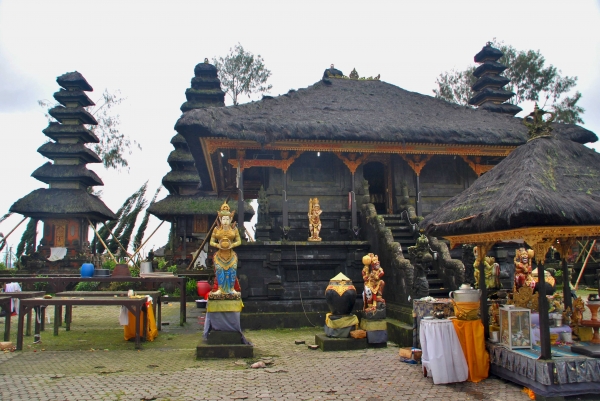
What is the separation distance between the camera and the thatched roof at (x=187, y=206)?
94.7ft

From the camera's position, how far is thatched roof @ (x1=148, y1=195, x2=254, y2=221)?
94.7 ft

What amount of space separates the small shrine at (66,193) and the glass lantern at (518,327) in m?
25.5

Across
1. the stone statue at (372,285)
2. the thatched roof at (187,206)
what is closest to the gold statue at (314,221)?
the stone statue at (372,285)

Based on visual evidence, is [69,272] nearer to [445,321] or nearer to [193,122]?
[193,122]

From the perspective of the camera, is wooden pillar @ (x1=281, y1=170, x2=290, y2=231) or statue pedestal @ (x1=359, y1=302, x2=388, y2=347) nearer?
statue pedestal @ (x1=359, y1=302, x2=388, y2=347)

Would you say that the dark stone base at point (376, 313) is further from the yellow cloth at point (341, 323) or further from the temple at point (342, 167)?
the temple at point (342, 167)

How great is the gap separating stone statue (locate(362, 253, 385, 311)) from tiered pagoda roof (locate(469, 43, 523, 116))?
22547 mm

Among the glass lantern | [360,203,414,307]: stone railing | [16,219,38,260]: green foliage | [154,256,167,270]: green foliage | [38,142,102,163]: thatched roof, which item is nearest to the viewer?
the glass lantern

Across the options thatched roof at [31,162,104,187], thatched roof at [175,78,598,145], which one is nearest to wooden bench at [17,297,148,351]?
thatched roof at [175,78,598,145]

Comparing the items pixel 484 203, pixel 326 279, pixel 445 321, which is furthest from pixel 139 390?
pixel 326 279

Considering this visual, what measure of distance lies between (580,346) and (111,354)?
26.4 feet

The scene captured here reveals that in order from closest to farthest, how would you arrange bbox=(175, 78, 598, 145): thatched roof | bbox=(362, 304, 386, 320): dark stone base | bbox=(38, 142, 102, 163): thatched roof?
bbox=(362, 304, 386, 320): dark stone base → bbox=(175, 78, 598, 145): thatched roof → bbox=(38, 142, 102, 163): thatched roof

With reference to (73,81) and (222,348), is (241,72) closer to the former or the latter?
(73,81)

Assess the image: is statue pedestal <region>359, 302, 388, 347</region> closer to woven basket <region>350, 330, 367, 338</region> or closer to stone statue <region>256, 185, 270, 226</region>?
woven basket <region>350, 330, 367, 338</region>
